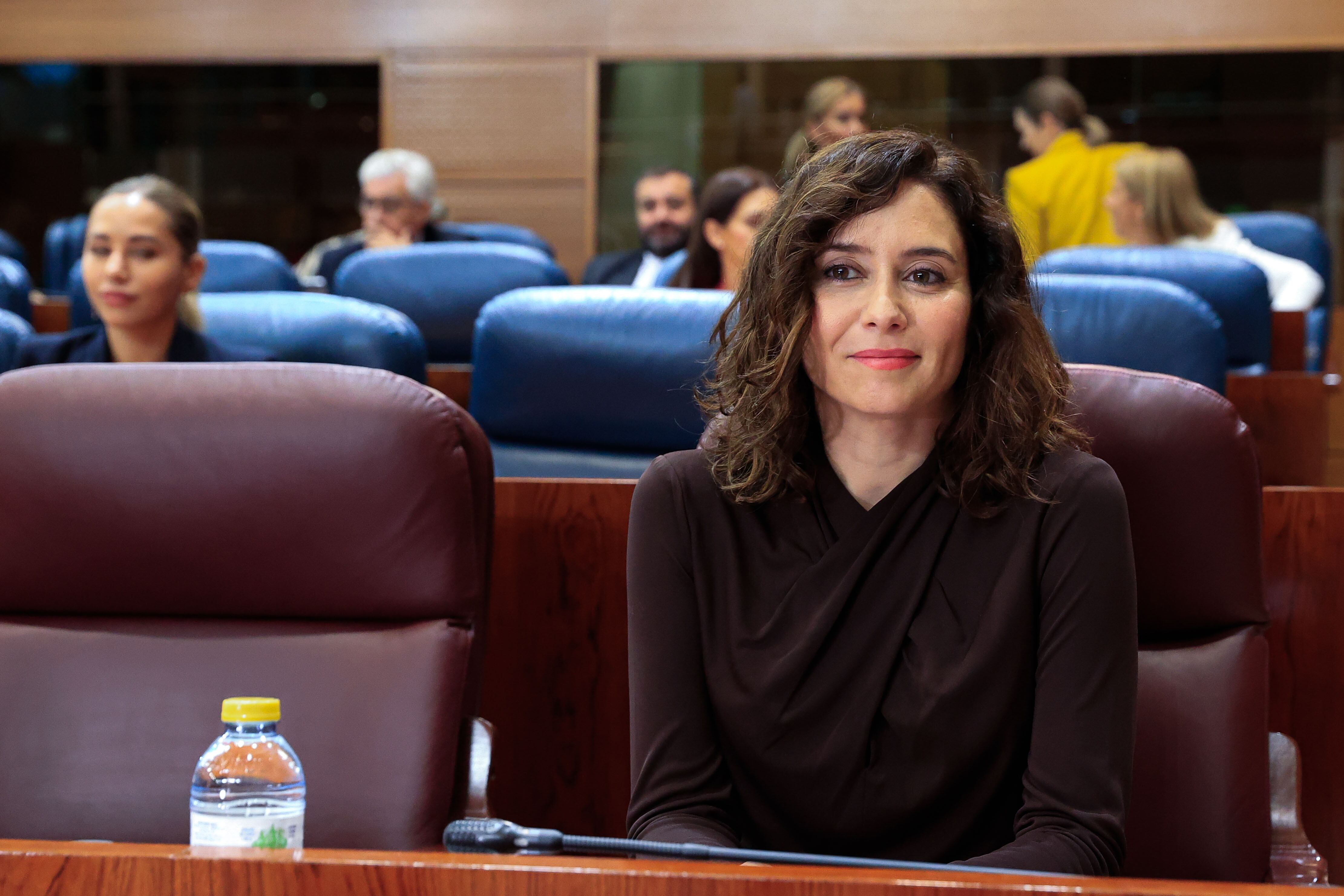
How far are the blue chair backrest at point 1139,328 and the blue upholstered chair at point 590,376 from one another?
0.52 m

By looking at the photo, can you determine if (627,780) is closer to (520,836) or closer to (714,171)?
(520,836)

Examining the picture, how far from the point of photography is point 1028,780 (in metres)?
A: 1.15

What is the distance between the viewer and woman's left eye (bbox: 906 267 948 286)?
1252mm

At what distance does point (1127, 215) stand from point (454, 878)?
3336 millimetres

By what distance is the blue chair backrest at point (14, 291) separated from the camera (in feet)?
11.4

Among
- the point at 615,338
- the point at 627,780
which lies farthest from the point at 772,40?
the point at 627,780

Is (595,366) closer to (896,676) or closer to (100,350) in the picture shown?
(100,350)

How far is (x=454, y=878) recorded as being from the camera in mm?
689

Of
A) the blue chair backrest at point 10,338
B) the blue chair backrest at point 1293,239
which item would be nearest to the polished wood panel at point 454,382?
the blue chair backrest at point 10,338

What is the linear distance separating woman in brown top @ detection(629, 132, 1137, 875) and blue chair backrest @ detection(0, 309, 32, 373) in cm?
139

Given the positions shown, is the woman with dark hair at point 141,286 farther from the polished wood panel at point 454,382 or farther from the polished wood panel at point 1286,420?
the polished wood panel at point 1286,420

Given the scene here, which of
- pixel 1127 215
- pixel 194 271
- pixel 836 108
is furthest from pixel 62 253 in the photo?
pixel 1127 215

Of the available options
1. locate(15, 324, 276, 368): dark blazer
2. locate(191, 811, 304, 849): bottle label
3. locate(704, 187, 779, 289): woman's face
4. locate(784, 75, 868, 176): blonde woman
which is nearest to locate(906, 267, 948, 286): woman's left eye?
locate(191, 811, 304, 849): bottle label

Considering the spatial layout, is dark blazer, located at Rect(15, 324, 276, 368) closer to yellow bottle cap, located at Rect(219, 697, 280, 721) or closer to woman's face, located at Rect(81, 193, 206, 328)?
woman's face, located at Rect(81, 193, 206, 328)
